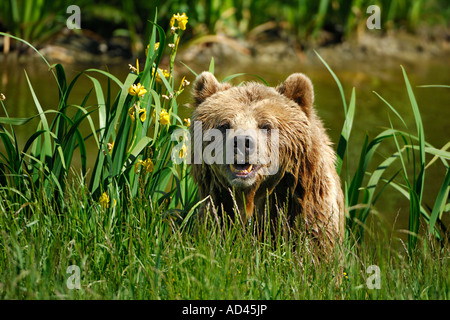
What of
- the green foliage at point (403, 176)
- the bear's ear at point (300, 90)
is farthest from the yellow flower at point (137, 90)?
the green foliage at point (403, 176)

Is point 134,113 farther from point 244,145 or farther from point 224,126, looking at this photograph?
point 244,145

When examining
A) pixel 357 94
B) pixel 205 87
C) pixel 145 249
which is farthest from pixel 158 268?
pixel 357 94

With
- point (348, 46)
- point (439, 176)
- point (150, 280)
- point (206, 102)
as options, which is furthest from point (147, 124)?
point (348, 46)

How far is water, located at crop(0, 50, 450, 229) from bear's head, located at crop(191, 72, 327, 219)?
203 cm

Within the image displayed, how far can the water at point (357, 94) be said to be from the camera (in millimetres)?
6897

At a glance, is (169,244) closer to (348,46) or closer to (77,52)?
(77,52)

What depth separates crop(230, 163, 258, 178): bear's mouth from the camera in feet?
12.5

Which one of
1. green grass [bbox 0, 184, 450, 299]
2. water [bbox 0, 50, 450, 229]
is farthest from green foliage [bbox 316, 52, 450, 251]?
water [bbox 0, 50, 450, 229]

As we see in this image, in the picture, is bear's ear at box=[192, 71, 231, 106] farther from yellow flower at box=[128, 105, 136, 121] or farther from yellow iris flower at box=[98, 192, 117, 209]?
yellow iris flower at box=[98, 192, 117, 209]

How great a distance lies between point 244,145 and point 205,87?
25.4 inches

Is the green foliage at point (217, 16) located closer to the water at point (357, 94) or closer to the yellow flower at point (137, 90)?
the water at point (357, 94)
